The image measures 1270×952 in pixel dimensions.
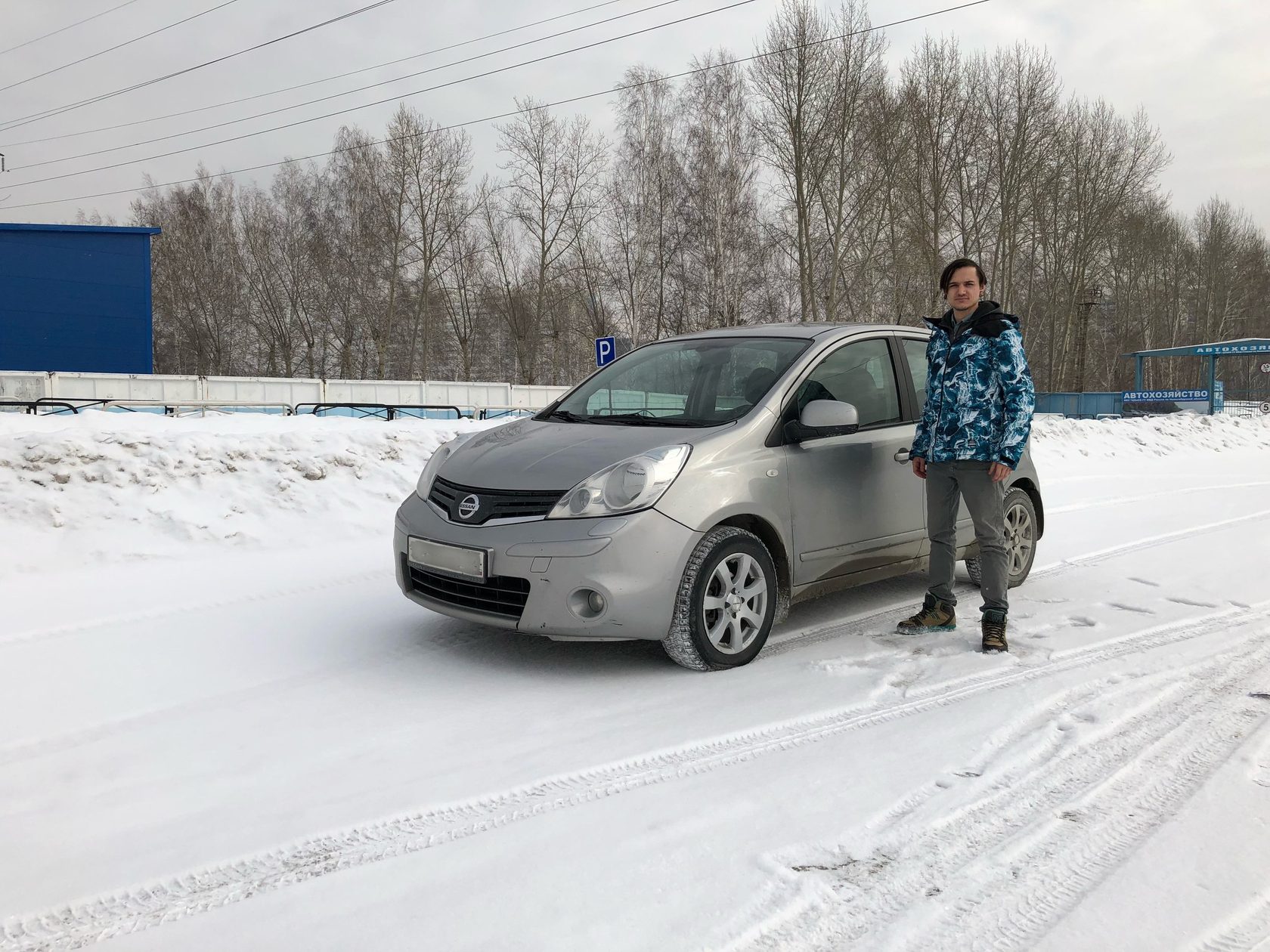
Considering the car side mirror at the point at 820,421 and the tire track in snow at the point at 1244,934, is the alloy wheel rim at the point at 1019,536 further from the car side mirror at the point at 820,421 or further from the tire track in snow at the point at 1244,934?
the tire track in snow at the point at 1244,934

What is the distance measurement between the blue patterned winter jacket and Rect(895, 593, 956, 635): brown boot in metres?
0.76

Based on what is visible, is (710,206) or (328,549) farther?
(710,206)

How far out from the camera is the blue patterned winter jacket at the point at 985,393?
4691 millimetres

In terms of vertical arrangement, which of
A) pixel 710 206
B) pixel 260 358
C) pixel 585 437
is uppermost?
pixel 710 206

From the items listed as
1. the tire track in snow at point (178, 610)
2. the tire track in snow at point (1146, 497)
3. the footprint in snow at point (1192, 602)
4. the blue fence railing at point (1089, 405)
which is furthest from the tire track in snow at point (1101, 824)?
the blue fence railing at point (1089, 405)

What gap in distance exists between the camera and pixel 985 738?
3.55 meters

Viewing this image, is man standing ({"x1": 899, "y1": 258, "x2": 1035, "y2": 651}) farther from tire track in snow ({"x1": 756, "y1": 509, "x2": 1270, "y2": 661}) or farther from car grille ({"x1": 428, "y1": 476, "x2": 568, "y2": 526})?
car grille ({"x1": 428, "y1": 476, "x2": 568, "y2": 526})

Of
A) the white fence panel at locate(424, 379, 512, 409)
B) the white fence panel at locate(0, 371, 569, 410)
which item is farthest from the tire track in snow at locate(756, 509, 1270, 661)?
the white fence panel at locate(424, 379, 512, 409)

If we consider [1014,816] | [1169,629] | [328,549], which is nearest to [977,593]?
[1169,629]

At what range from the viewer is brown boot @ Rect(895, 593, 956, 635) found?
5051 mm

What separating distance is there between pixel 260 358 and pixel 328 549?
172 ft

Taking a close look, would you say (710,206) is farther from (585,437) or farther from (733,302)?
(585,437)

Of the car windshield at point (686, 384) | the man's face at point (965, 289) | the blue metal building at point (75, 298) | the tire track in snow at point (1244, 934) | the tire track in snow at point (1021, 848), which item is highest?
the blue metal building at point (75, 298)

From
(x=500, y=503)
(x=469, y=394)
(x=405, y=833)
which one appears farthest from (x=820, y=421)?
(x=469, y=394)
